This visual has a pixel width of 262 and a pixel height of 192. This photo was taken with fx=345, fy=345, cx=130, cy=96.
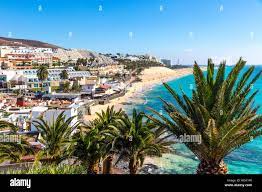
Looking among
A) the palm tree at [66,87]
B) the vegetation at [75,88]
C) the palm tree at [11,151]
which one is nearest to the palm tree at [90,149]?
the palm tree at [11,151]

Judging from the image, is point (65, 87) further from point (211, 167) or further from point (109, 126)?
point (211, 167)

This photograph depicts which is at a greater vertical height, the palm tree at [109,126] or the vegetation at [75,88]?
the palm tree at [109,126]

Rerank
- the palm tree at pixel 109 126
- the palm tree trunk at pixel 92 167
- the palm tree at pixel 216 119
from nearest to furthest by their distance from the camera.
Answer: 1. the palm tree at pixel 216 119
2. the palm tree at pixel 109 126
3. the palm tree trunk at pixel 92 167

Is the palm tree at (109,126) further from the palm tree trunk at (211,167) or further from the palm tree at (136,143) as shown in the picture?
the palm tree trunk at (211,167)

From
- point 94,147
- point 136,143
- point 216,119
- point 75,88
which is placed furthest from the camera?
point 75,88

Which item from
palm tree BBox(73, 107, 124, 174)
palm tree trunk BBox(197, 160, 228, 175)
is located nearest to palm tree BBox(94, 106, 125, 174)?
palm tree BBox(73, 107, 124, 174)

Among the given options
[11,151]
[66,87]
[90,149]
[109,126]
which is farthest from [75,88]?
[109,126]

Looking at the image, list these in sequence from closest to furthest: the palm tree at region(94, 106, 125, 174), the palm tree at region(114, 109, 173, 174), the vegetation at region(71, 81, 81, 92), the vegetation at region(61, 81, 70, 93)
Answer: the palm tree at region(114, 109, 173, 174) < the palm tree at region(94, 106, 125, 174) < the vegetation at region(61, 81, 70, 93) < the vegetation at region(71, 81, 81, 92)

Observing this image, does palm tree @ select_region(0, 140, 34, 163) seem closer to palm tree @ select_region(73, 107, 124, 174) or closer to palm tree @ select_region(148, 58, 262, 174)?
palm tree @ select_region(73, 107, 124, 174)
